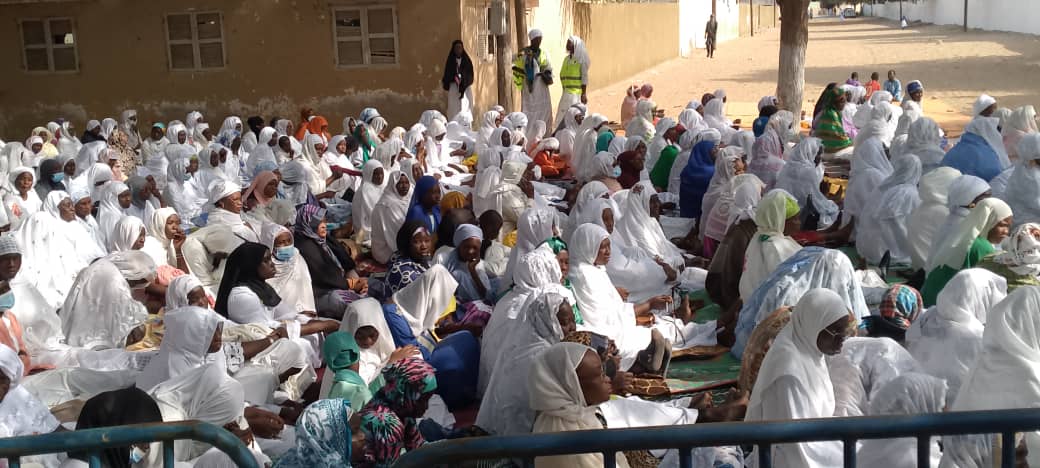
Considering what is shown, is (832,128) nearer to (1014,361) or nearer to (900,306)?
(900,306)

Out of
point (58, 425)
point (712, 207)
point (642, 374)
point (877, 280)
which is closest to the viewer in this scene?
point (58, 425)

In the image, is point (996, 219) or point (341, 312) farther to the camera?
point (341, 312)

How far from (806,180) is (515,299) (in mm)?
4748

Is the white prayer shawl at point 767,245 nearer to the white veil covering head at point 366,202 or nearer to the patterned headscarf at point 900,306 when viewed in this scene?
the patterned headscarf at point 900,306

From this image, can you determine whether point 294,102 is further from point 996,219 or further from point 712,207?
point 996,219

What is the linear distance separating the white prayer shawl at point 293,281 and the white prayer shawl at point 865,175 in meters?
4.42

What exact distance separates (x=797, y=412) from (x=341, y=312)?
4035 millimetres

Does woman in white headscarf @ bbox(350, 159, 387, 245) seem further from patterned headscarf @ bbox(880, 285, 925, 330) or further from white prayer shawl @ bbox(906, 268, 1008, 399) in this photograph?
white prayer shawl @ bbox(906, 268, 1008, 399)

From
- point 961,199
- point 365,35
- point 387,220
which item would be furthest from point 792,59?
point 961,199

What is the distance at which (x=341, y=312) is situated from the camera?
7.32m

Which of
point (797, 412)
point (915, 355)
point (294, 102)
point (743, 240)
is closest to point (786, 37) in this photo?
point (294, 102)

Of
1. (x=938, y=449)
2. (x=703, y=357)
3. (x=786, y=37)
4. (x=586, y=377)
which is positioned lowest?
(x=703, y=357)

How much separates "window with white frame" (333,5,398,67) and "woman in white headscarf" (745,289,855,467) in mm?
12450

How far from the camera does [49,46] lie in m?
17.1
